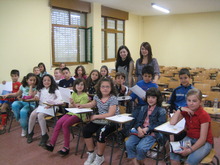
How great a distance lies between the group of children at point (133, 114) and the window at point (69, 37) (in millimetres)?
3143

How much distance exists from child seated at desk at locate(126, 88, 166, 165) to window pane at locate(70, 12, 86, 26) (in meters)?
5.65

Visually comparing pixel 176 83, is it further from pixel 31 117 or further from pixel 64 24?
pixel 64 24

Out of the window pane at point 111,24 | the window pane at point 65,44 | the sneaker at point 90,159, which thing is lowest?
the sneaker at point 90,159

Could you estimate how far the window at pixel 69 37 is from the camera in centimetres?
680

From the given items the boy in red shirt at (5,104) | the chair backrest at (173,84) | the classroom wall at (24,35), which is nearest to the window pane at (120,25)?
the classroom wall at (24,35)

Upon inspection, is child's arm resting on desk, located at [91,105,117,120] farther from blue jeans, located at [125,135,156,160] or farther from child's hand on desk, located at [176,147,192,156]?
child's hand on desk, located at [176,147,192,156]

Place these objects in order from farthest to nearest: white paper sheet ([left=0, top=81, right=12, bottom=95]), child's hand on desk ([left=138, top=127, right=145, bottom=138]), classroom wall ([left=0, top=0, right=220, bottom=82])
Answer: classroom wall ([left=0, top=0, right=220, bottom=82]) < white paper sheet ([left=0, top=81, right=12, bottom=95]) < child's hand on desk ([left=138, top=127, right=145, bottom=138])

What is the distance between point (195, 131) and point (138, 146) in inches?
23.5

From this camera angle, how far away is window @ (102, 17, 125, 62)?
888 cm

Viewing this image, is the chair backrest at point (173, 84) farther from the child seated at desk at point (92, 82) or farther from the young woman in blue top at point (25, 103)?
the young woman in blue top at point (25, 103)

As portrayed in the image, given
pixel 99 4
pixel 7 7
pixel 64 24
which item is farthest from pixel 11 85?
pixel 99 4

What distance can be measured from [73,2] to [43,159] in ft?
18.3

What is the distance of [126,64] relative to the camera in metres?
4.01

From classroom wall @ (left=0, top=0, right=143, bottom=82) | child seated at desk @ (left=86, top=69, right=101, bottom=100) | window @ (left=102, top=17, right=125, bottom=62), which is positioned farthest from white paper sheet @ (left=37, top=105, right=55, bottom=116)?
window @ (left=102, top=17, right=125, bottom=62)
